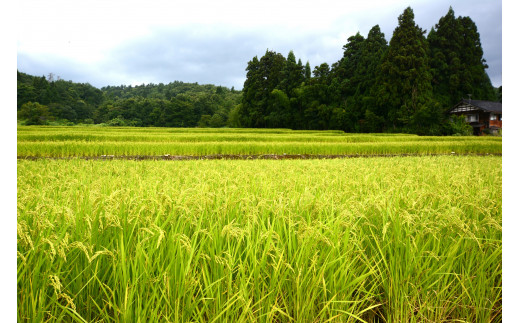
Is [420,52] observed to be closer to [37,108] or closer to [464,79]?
[464,79]

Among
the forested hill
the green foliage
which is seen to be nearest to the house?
the forested hill

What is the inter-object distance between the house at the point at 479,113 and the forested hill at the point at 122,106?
36.2 m

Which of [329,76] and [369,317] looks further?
[329,76]

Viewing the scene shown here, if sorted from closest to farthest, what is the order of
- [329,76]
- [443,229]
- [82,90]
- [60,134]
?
[443,229]
[60,134]
[329,76]
[82,90]

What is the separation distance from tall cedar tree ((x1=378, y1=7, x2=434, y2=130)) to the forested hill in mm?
28713

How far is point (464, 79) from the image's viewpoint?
3412 cm

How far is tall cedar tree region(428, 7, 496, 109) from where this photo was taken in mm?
34281

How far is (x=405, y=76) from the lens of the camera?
3225cm

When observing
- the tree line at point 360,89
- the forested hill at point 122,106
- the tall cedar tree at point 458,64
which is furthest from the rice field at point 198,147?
the forested hill at point 122,106

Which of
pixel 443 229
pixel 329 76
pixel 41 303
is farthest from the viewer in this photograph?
pixel 329 76
